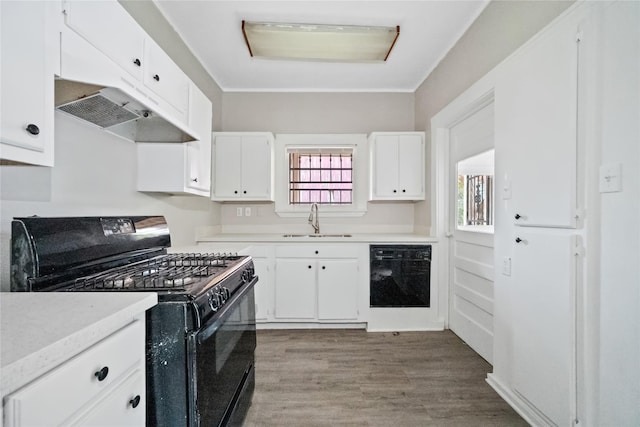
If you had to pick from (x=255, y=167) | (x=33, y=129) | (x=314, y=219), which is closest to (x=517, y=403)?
(x=314, y=219)

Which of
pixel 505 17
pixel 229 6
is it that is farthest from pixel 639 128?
pixel 229 6

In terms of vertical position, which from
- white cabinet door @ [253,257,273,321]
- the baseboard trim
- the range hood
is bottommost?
the baseboard trim

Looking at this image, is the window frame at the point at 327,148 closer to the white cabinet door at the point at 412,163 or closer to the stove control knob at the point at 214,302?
the white cabinet door at the point at 412,163

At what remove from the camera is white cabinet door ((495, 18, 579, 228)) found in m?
1.36

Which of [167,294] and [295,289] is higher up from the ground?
[167,294]

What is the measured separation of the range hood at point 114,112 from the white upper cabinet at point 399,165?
6.73 ft

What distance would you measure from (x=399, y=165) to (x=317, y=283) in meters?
1.60

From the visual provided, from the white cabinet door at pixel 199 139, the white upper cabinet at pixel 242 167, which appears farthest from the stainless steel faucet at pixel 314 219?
the white cabinet door at pixel 199 139

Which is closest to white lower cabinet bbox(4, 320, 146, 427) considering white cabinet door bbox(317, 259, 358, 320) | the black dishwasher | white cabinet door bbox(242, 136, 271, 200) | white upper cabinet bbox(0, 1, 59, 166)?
A: white upper cabinet bbox(0, 1, 59, 166)

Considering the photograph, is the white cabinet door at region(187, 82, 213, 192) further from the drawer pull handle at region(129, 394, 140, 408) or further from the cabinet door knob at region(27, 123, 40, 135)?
the drawer pull handle at region(129, 394, 140, 408)

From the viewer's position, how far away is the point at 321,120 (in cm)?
355

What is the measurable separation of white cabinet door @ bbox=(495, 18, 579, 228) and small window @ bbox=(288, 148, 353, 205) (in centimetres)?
194

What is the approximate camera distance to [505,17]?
6.23 feet

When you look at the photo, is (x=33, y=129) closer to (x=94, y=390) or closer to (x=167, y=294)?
(x=167, y=294)
